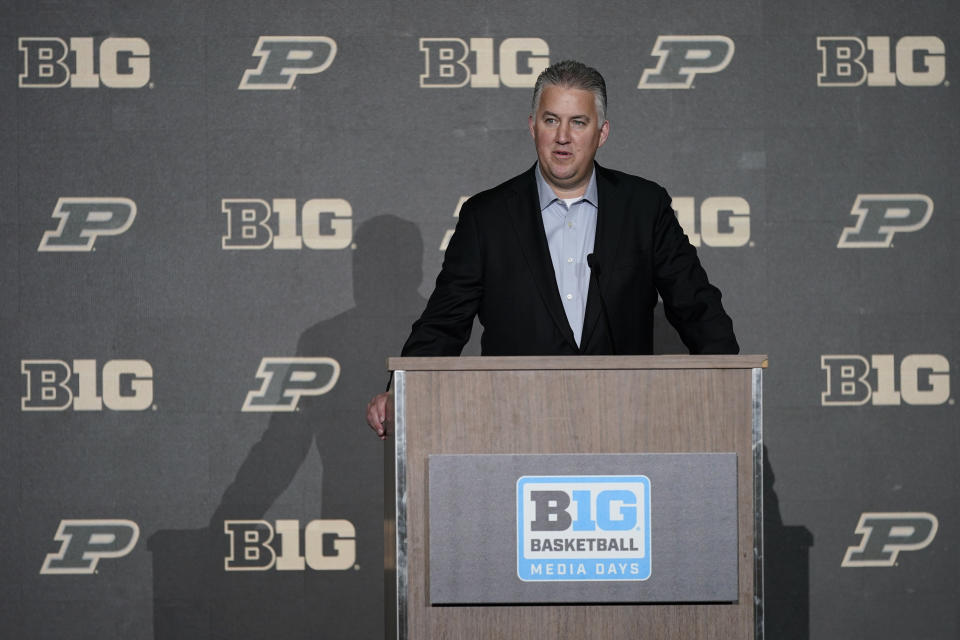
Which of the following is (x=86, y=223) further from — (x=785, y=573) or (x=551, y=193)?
(x=785, y=573)

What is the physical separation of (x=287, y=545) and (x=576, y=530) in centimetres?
206

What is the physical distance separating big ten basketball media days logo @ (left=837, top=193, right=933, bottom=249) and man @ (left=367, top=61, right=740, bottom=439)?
1.48 meters

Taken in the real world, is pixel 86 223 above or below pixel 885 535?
above

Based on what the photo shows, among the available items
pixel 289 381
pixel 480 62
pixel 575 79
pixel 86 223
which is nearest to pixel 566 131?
pixel 575 79

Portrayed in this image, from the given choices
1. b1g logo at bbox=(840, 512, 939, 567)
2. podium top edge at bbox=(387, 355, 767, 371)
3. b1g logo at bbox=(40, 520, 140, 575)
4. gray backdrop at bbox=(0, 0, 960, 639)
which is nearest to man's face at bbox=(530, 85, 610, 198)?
podium top edge at bbox=(387, 355, 767, 371)

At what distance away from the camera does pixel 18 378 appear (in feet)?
11.6

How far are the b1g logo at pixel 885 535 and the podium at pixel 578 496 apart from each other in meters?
2.05

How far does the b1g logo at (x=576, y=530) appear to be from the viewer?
5.59 ft

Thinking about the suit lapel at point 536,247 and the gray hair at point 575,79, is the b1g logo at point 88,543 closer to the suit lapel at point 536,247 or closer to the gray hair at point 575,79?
the suit lapel at point 536,247

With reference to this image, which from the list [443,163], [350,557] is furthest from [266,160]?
[350,557]

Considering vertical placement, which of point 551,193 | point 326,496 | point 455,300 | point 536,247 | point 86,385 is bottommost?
point 326,496

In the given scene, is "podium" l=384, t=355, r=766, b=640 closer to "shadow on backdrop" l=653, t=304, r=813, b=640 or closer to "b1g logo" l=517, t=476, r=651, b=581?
"b1g logo" l=517, t=476, r=651, b=581

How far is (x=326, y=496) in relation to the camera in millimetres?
3557

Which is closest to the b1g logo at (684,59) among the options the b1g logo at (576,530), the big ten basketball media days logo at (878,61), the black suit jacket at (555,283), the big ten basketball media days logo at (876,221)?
the big ten basketball media days logo at (878,61)
